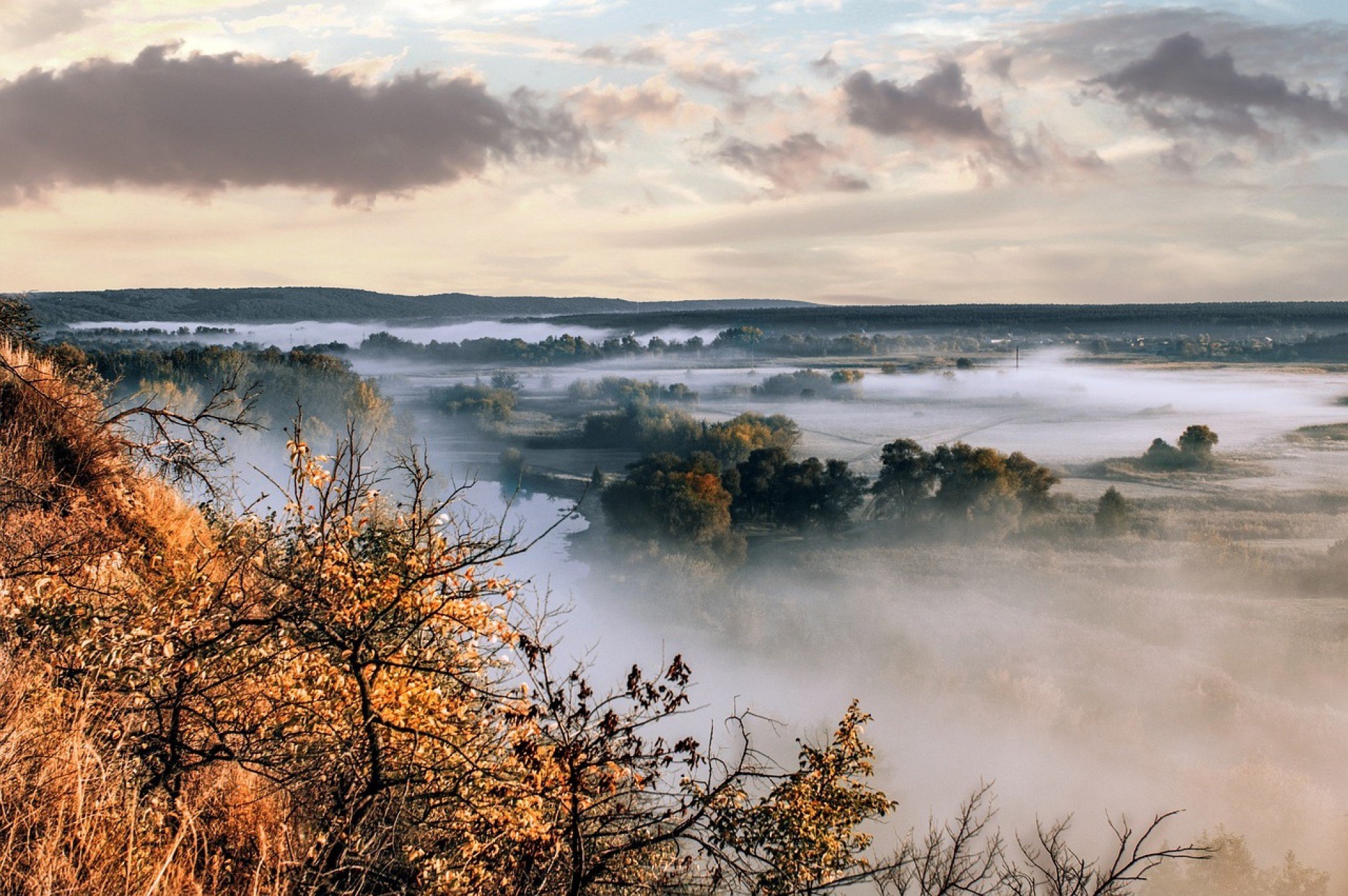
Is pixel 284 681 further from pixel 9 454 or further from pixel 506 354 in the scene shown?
pixel 506 354

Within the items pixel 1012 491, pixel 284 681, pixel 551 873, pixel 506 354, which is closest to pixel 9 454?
pixel 284 681

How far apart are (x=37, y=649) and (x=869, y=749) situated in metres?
7.20

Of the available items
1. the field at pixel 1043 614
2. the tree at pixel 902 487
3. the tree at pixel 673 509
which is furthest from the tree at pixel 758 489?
the tree at pixel 902 487

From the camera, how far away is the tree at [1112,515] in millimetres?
81625

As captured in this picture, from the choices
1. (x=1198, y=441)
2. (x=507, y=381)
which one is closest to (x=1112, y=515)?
(x=1198, y=441)

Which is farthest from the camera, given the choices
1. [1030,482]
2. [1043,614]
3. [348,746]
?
[1030,482]

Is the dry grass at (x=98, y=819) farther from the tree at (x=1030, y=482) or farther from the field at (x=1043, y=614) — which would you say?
the tree at (x=1030, y=482)

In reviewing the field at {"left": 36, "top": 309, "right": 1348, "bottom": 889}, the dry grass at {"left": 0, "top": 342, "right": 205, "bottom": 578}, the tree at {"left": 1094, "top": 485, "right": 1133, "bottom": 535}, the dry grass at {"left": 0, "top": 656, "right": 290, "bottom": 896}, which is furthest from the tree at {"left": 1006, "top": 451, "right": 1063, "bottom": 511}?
the dry grass at {"left": 0, "top": 656, "right": 290, "bottom": 896}

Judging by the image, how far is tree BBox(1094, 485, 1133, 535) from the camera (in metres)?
81.6

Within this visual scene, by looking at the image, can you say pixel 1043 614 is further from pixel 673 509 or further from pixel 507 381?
pixel 507 381

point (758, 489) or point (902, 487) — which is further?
point (902, 487)

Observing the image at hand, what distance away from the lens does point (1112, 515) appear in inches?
3246

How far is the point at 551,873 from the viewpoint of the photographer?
702 centimetres

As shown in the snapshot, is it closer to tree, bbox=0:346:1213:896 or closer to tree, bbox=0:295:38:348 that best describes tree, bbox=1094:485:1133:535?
tree, bbox=0:295:38:348
